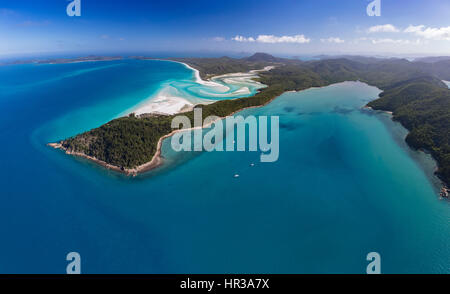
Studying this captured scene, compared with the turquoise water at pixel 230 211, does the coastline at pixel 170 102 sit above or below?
above

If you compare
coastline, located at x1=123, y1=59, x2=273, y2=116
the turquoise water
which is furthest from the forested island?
coastline, located at x1=123, y1=59, x2=273, y2=116

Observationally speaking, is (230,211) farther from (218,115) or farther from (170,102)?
(170,102)

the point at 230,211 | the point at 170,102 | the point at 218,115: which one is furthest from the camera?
the point at 170,102

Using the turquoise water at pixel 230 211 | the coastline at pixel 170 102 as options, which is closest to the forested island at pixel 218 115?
the turquoise water at pixel 230 211

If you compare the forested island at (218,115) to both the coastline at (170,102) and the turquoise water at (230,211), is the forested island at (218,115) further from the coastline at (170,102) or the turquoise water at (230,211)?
the coastline at (170,102)

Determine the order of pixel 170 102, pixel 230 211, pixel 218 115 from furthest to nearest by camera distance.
A: pixel 170 102, pixel 218 115, pixel 230 211

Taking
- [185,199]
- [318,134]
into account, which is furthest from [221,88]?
[185,199]

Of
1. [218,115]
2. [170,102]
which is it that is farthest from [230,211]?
[170,102]

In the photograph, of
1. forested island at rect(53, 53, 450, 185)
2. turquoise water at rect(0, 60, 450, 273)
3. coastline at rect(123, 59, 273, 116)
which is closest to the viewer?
turquoise water at rect(0, 60, 450, 273)

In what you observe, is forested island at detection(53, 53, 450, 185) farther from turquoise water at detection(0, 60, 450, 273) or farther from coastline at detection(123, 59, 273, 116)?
coastline at detection(123, 59, 273, 116)
